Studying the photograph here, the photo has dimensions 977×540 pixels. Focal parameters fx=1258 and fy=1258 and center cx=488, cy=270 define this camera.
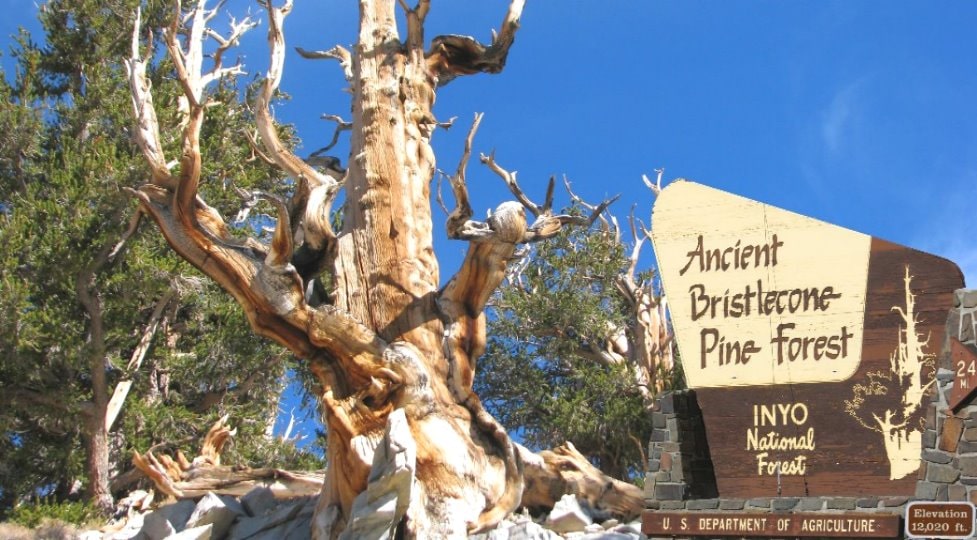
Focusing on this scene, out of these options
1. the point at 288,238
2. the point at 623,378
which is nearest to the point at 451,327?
the point at 288,238

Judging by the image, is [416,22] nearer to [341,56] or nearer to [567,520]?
[341,56]

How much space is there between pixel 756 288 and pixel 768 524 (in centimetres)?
204

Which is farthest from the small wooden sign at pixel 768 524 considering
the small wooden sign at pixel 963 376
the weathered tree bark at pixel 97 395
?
the weathered tree bark at pixel 97 395

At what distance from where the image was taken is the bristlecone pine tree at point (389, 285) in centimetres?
1302

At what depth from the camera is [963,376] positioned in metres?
9.69

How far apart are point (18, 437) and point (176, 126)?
226 inches

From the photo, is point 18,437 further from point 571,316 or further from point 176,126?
point 571,316

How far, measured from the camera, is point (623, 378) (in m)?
22.3

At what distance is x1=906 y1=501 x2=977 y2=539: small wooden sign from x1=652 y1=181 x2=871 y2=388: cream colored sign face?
1284mm

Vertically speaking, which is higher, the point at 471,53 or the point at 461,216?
the point at 471,53

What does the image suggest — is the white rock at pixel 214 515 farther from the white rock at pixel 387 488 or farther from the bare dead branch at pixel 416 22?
the bare dead branch at pixel 416 22

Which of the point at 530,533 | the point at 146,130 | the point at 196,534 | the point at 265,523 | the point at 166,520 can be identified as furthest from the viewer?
the point at 166,520

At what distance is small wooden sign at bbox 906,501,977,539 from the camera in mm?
9516

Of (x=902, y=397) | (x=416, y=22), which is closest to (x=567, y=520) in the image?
(x=902, y=397)
